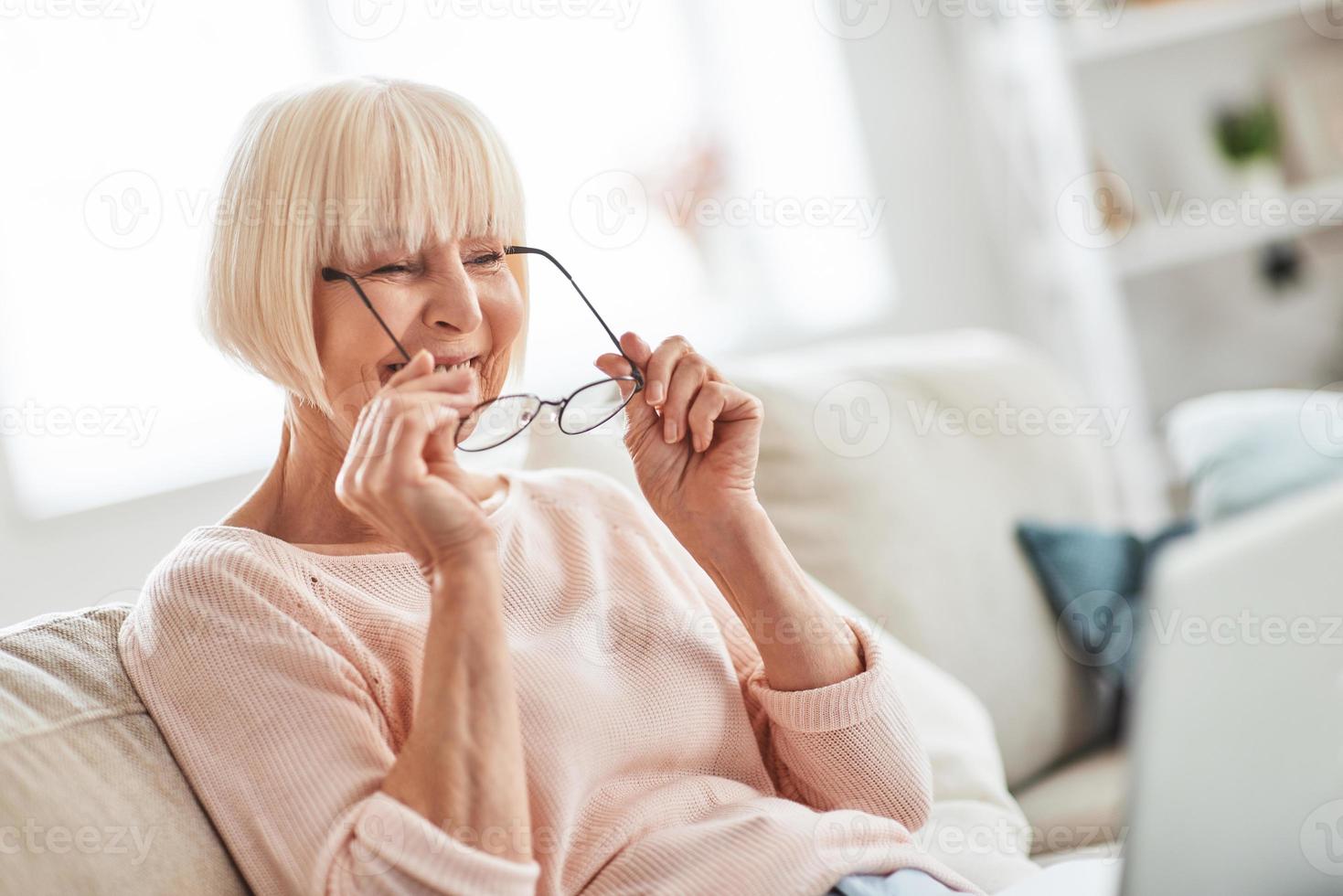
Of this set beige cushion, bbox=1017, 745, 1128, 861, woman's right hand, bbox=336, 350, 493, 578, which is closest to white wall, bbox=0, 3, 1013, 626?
beige cushion, bbox=1017, 745, 1128, 861

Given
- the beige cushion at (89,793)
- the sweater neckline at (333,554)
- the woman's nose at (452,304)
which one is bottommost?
the beige cushion at (89,793)

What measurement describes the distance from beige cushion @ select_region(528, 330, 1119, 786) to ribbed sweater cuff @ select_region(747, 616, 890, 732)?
43 cm

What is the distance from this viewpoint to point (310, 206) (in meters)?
0.99

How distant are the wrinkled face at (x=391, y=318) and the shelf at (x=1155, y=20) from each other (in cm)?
240

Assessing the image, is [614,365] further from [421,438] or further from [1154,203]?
[1154,203]

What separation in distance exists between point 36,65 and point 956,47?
234 cm

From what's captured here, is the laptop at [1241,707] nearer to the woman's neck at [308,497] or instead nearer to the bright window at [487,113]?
the woman's neck at [308,497]

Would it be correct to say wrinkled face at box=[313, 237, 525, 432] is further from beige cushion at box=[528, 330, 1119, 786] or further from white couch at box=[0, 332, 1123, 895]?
beige cushion at box=[528, 330, 1119, 786]

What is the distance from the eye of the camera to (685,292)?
315 centimetres

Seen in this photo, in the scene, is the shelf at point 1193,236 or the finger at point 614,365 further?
the shelf at point 1193,236

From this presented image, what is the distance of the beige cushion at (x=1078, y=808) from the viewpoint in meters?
1.43

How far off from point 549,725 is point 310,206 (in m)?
0.45

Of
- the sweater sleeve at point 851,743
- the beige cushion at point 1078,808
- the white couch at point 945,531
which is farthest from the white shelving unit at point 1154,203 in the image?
the sweater sleeve at point 851,743

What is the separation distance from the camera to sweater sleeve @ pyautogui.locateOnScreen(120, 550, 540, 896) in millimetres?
810
